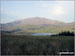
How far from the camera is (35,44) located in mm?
1668

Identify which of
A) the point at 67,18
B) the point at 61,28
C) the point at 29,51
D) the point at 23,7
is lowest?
the point at 29,51

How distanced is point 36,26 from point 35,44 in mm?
314

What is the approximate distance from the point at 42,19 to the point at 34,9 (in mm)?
220

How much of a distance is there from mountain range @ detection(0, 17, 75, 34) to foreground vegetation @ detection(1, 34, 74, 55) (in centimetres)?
11

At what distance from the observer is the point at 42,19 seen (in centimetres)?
164

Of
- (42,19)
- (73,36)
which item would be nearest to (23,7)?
(42,19)

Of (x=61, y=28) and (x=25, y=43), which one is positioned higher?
(x=61, y=28)

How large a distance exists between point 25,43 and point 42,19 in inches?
20.0

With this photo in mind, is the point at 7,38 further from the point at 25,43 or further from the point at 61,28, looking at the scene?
the point at 61,28

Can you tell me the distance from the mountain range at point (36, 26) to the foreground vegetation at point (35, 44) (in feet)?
0.35

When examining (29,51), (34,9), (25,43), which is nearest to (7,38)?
(25,43)

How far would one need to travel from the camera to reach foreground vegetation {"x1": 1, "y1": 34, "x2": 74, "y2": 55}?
1641 millimetres

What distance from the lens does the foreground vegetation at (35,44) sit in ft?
5.38

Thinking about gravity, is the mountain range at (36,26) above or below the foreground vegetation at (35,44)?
above
